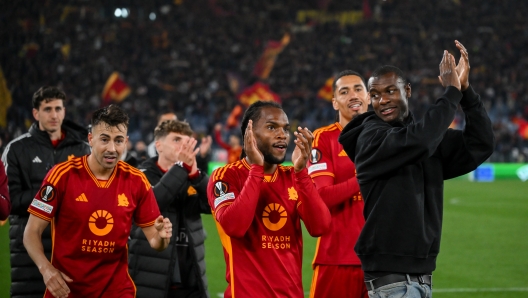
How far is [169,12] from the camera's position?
3962cm

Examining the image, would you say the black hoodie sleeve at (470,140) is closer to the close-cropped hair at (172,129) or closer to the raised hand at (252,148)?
the raised hand at (252,148)

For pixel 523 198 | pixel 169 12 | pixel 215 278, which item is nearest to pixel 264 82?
pixel 169 12

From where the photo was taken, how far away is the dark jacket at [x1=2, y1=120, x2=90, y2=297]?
544 cm

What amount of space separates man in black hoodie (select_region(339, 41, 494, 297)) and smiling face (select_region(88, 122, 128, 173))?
1679 millimetres

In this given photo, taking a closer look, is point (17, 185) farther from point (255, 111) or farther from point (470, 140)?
point (470, 140)

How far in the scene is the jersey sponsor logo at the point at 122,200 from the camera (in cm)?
441

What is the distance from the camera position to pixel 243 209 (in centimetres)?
366

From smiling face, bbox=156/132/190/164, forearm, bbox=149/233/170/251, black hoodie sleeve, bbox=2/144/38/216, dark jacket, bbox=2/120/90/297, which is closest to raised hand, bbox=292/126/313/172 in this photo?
Result: forearm, bbox=149/233/170/251

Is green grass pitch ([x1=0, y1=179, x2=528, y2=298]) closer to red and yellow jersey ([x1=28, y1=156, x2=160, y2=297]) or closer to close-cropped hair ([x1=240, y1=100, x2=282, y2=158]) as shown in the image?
red and yellow jersey ([x1=28, y1=156, x2=160, y2=297])

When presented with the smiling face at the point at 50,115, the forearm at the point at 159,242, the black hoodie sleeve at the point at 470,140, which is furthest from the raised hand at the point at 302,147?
the smiling face at the point at 50,115

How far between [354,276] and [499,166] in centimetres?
2539

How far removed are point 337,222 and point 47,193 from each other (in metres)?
2.01

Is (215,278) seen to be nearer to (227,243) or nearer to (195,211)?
(195,211)

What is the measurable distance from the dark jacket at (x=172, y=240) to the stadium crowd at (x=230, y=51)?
21.9 metres
